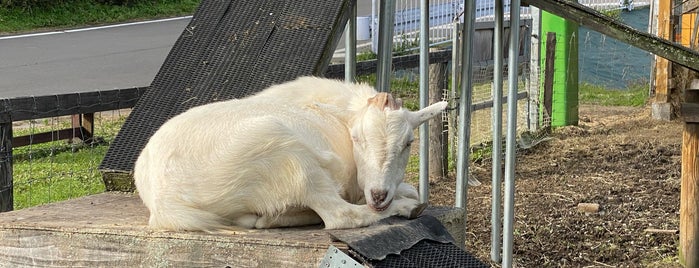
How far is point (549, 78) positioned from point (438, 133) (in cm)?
249

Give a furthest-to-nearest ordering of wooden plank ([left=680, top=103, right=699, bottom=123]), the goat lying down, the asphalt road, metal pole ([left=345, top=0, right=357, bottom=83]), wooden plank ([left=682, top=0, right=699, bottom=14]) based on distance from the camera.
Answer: the asphalt road, wooden plank ([left=682, top=0, right=699, bottom=14]), wooden plank ([left=680, top=103, right=699, bottom=123]), metal pole ([left=345, top=0, right=357, bottom=83]), the goat lying down

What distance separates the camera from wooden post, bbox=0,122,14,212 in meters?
6.22

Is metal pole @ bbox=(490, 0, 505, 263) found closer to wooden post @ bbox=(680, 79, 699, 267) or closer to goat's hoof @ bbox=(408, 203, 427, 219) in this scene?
goat's hoof @ bbox=(408, 203, 427, 219)

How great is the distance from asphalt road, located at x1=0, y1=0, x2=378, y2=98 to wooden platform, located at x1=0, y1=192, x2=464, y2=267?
9224 millimetres

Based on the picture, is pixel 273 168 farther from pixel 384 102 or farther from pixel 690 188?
pixel 690 188

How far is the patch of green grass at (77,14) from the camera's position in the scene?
20875 millimetres

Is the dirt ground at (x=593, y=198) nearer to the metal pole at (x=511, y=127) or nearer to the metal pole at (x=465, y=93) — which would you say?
the metal pole at (x=511, y=127)

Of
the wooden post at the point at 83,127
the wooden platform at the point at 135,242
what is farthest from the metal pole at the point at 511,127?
the wooden post at the point at 83,127

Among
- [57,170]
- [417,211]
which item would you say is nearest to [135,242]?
[417,211]

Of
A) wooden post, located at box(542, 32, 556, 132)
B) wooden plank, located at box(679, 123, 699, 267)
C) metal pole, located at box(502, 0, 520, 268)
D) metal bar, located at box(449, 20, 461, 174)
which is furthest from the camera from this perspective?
wooden post, located at box(542, 32, 556, 132)

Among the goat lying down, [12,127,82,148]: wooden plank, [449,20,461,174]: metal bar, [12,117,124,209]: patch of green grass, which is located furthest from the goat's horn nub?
[12,127,82,148]: wooden plank

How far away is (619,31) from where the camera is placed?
6.26m

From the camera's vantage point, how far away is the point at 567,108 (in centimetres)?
1289

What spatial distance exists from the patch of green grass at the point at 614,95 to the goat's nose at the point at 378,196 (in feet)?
37.0
